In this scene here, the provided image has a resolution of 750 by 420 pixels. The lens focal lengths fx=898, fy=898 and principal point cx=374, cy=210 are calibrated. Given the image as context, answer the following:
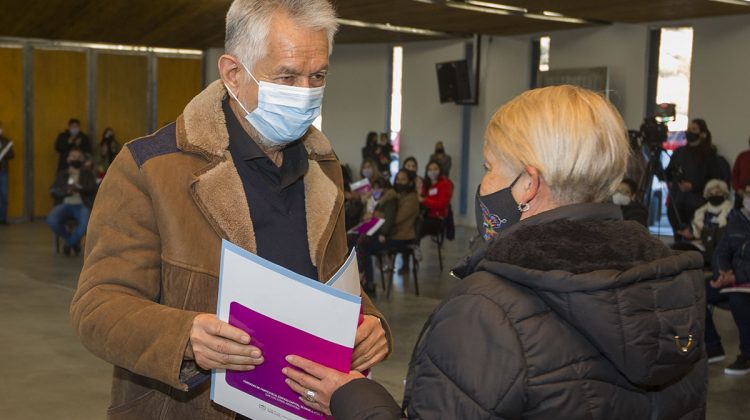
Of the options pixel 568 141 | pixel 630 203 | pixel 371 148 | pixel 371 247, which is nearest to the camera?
pixel 568 141

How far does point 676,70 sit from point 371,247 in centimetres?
659

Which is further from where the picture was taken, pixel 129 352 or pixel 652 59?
pixel 652 59

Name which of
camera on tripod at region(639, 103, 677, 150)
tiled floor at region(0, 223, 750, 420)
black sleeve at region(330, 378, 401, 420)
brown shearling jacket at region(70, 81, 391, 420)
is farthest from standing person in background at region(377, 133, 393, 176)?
black sleeve at region(330, 378, 401, 420)

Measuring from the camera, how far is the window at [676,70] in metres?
12.6

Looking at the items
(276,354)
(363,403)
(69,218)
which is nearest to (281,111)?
(276,354)

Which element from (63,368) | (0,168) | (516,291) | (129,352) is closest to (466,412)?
(516,291)

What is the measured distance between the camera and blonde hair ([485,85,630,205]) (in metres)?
1.39

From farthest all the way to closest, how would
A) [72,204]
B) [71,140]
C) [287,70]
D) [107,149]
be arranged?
[107,149] < [71,140] < [72,204] < [287,70]

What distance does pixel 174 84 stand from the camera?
1686cm

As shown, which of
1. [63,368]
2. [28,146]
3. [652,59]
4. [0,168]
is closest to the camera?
[63,368]

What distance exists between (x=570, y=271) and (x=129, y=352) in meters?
0.82

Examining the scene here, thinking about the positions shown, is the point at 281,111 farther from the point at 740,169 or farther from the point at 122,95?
the point at 122,95

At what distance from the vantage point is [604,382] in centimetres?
131

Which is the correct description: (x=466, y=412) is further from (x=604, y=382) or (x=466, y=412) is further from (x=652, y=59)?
(x=652, y=59)
